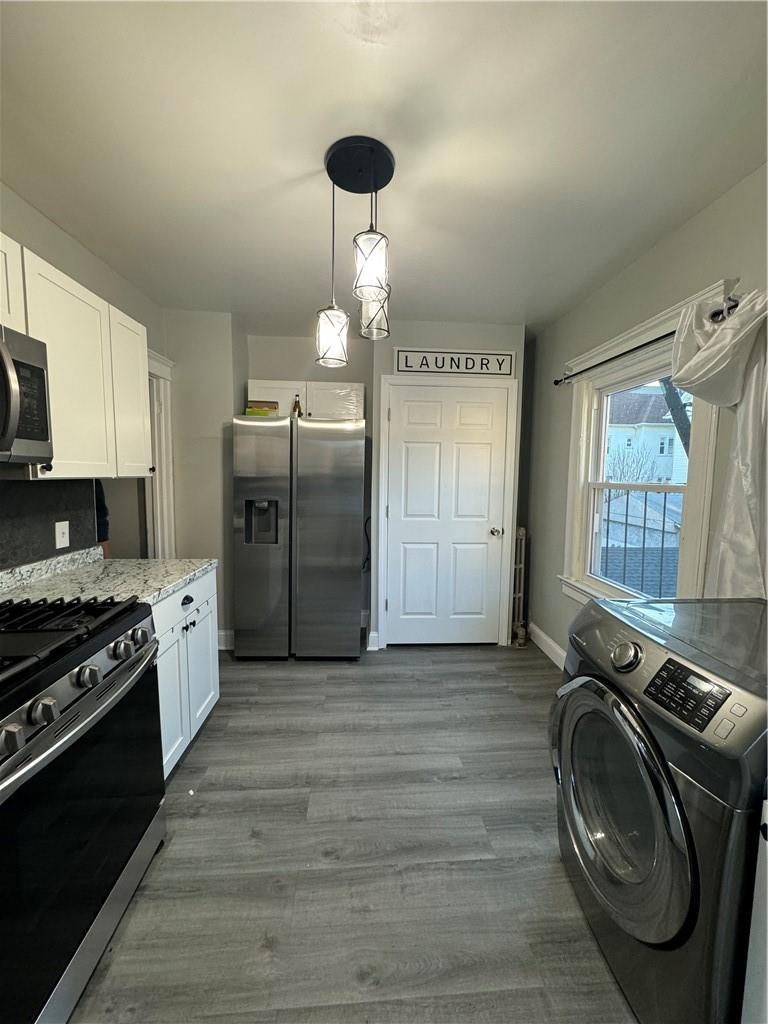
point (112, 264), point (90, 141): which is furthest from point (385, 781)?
point (112, 264)

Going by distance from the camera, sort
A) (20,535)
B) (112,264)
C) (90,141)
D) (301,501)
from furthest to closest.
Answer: (301,501) → (112,264) → (20,535) → (90,141)

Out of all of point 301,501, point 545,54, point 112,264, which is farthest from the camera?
point 301,501

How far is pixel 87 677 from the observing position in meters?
1.09

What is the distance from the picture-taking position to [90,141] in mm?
1474

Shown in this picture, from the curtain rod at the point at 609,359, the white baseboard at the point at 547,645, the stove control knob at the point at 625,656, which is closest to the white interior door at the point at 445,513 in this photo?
the white baseboard at the point at 547,645

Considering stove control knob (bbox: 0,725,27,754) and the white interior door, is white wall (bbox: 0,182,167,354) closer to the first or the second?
the white interior door

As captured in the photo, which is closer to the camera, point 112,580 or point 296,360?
point 112,580

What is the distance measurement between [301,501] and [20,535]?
1.59 metres

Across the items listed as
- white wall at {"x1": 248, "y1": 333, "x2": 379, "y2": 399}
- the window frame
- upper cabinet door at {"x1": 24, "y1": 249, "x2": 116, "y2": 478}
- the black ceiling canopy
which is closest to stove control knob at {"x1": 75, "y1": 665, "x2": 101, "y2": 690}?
upper cabinet door at {"x1": 24, "y1": 249, "x2": 116, "y2": 478}

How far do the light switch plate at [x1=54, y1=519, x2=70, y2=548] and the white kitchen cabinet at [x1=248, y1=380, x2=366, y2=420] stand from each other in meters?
1.73

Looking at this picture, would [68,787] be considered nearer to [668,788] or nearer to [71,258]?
[668,788]

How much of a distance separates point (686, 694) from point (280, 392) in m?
3.24

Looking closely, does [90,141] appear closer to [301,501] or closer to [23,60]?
[23,60]

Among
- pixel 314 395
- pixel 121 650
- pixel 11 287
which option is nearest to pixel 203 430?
pixel 314 395
